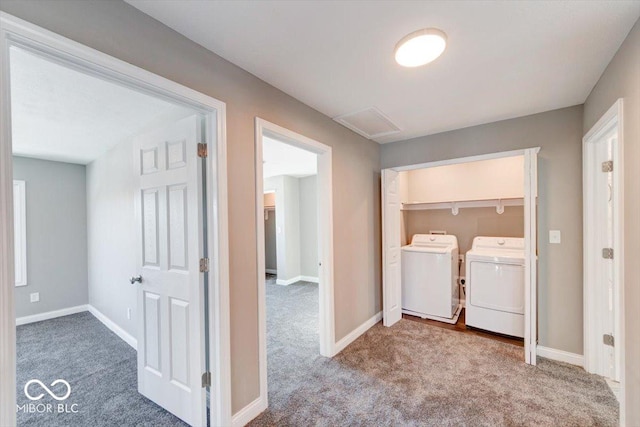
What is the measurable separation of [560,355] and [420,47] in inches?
117

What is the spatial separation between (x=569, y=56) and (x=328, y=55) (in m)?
1.53

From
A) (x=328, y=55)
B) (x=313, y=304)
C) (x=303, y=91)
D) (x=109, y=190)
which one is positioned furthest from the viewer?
(x=313, y=304)

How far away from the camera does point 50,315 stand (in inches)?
147

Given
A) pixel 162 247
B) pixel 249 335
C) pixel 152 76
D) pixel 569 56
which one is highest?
pixel 569 56

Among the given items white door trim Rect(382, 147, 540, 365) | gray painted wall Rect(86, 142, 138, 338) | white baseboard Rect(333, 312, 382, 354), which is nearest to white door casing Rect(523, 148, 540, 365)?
white door trim Rect(382, 147, 540, 365)

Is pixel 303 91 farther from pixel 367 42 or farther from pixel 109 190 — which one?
pixel 109 190

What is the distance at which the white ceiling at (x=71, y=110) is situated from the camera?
1.73 m

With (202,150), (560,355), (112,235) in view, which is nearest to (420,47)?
(202,150)

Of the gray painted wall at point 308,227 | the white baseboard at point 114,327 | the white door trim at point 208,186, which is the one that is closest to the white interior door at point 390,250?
the white door trim at point 208,186

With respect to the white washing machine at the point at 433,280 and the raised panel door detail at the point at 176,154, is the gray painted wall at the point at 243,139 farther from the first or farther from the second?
the white washing machine at the point at 433,280

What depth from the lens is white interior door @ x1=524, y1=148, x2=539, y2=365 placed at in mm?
2369

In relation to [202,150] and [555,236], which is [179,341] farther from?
[555,236]

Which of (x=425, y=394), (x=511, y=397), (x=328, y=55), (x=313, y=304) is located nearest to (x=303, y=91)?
(x=328, y=55)

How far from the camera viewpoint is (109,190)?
10.9 feet
